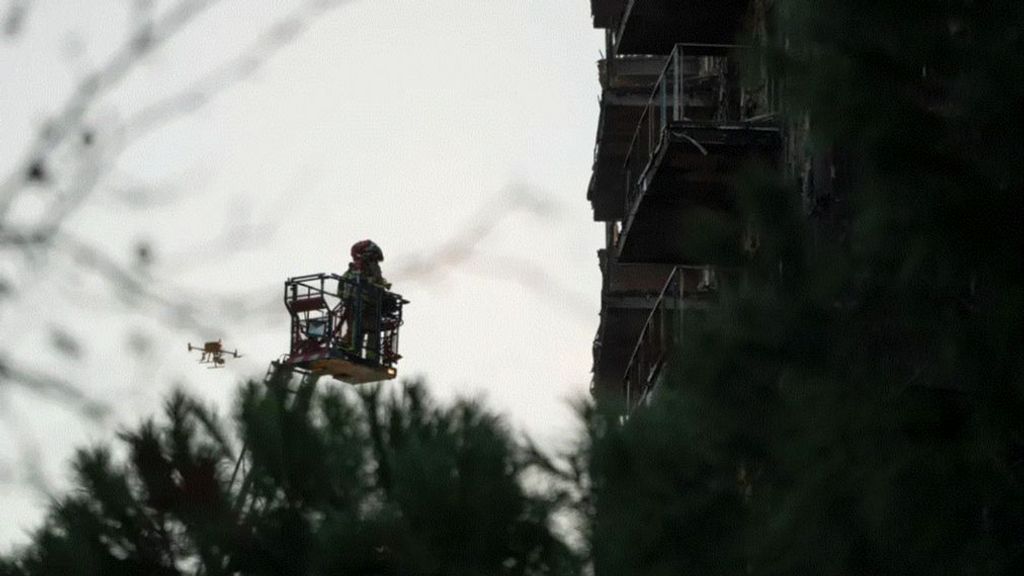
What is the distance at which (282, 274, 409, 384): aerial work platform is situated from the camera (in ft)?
77.2

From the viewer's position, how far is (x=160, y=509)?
10742 millimetres

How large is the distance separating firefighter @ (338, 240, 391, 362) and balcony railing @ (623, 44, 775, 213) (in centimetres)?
333

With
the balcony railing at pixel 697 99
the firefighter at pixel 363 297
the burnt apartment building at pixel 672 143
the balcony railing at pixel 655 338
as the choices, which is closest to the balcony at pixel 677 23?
the burnt apartment building at pixel 672 143

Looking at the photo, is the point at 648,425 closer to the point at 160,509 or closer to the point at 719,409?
the point at 719,409

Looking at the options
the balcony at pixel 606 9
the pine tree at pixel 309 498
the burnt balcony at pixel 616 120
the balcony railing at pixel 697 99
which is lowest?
the pine tree at pixel 309 498

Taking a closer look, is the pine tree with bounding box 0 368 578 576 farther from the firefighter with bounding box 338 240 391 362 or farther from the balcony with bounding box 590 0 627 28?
the balcony with bounding box 590 0 627 28

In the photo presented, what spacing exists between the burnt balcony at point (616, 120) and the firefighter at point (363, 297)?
8.40ft

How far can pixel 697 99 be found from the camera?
767 inches

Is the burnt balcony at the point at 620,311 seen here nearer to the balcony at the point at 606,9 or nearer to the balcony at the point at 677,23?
the balcony at the point at 606,9

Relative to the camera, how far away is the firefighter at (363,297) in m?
23.2

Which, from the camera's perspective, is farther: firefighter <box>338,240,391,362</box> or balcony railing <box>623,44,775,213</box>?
firefighter <box>338,240,391,362</box>

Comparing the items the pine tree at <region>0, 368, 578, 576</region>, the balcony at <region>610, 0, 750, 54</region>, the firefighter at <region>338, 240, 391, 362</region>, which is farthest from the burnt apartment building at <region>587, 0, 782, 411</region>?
the firefighter at <region>338, 240, 391, 362</region>

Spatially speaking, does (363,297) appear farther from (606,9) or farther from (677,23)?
(677,23)

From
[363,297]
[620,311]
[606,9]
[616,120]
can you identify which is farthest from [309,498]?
[606,9]
